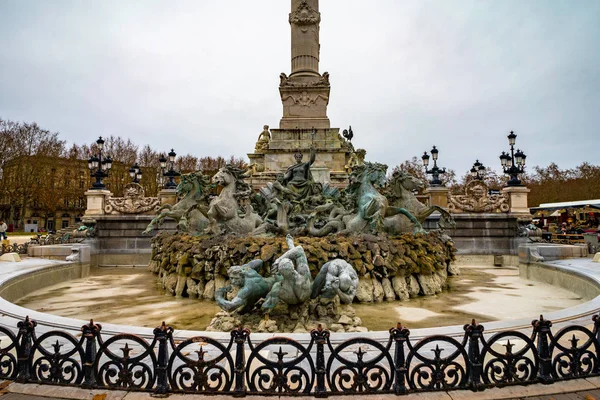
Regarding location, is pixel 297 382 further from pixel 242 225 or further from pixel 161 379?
pixel 242 225

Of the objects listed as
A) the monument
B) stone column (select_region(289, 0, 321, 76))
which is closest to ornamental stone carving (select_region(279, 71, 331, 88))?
the monument

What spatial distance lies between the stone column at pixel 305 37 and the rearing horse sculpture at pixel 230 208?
36.6 feet

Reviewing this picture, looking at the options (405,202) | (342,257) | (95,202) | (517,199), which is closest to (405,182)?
(405,202)

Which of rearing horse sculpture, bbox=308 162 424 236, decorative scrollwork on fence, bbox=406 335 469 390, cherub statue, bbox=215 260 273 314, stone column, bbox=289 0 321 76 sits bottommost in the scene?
decorative scrollwork on fence, bbox=406 335 469 390

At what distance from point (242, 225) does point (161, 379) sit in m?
6.87

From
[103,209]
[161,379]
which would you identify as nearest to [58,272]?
[103,209]

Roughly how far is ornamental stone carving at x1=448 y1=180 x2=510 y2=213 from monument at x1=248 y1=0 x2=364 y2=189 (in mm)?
5269

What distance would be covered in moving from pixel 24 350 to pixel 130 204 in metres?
14.8

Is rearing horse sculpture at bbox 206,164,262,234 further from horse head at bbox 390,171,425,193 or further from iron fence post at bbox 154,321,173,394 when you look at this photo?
iron fence post at bbox 154,321,173,394

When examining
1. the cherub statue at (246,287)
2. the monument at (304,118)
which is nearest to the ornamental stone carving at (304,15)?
the monument at (304,118)

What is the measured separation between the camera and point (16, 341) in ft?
12.1

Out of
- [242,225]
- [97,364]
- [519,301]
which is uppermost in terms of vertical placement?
[242,225]

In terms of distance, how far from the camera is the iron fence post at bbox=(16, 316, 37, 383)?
3.60m

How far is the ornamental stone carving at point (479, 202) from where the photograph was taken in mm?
16719
